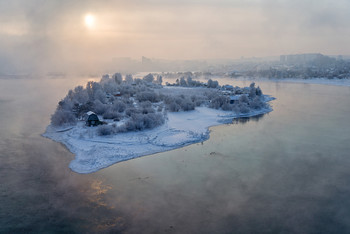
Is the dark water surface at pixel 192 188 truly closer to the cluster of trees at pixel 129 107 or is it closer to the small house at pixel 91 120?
the small house at pixel 91 120

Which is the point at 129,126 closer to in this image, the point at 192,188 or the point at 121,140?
the point at 121,140

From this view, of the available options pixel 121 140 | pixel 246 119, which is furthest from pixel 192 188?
pixel 246 119

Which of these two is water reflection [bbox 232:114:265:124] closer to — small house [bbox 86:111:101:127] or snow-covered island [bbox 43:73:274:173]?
snow-covered island [bbox 43:73:274:173]

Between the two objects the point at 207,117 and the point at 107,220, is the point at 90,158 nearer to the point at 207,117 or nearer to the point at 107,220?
the point at 107,220

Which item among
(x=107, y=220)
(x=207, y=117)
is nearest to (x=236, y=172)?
(x=107, y=220)

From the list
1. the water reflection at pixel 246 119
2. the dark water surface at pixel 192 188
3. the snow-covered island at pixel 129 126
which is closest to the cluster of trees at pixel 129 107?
the snow-covered island at pixel 129 126
